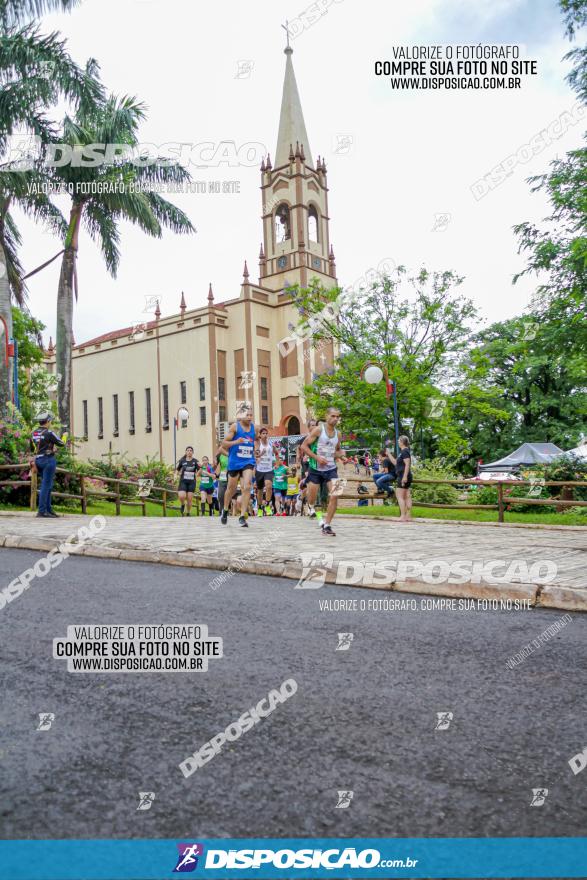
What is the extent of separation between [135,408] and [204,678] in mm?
56818

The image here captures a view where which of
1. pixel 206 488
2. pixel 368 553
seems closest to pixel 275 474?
pixel 206 488

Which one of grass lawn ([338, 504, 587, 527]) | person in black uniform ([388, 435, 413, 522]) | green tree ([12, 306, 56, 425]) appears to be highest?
green tree ([12, 306, 56, 425])

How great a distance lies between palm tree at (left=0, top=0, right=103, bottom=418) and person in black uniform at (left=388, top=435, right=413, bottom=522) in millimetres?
9714

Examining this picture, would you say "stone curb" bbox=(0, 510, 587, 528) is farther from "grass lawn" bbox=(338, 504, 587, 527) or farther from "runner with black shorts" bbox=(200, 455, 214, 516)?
"runner with black shorts" bbox=(200, 455, 214, 516)

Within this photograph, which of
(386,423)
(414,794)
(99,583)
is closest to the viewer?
(414,794)

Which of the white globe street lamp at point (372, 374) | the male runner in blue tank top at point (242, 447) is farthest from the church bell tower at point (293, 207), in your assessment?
the male runner in blue tank top at point (242, 447)

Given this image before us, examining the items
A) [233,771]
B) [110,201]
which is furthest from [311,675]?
[110,201]

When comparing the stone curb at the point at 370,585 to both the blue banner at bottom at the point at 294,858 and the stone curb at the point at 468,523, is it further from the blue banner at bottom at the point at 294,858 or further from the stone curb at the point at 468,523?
the stone curb at the point at 468,523

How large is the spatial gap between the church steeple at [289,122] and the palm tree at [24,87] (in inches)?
1482

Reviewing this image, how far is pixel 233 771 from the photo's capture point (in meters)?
2.28

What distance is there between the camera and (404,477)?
1351 cm

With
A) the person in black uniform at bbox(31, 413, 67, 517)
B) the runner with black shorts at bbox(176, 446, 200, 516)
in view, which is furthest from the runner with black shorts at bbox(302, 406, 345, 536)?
the runner with black shorts at bbox(176, 446, 200, 516)

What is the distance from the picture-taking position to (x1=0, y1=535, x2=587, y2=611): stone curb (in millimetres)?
5233

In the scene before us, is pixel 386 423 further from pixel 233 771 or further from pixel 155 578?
pixel 233 771
